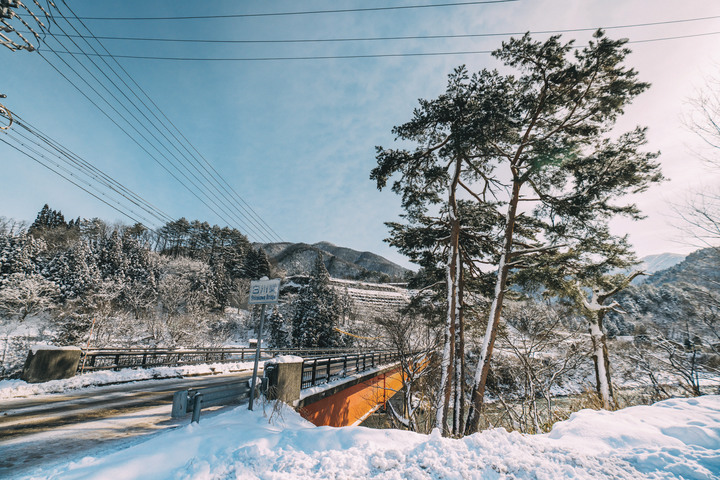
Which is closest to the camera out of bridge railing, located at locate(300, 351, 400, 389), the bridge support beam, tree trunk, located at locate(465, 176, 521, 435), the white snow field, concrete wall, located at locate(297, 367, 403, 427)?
the white snow field

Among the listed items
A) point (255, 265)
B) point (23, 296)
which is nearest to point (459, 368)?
point (23, 296)

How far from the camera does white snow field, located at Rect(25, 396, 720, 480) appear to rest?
291 cm

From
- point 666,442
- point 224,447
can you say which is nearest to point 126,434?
point 224,447

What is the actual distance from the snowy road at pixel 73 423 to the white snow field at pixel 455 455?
3.04 ft

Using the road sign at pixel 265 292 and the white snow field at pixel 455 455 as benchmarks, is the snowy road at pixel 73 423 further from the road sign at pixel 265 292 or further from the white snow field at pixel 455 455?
the road sign at pixel 265 292

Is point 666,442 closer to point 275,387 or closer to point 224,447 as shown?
point 224,447

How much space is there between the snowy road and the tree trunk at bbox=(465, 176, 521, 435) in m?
8.50

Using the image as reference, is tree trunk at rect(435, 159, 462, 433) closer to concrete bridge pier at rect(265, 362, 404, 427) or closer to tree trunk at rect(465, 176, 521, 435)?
tree trunk at rect(465, 176, 521, 435)

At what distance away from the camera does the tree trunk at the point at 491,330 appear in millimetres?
8836

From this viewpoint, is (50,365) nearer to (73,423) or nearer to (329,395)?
(73,423)

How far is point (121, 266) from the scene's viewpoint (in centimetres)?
4550

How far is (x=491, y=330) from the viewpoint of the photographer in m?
9.74

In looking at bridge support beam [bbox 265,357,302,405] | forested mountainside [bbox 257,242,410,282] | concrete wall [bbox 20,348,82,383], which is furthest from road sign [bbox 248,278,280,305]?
forested mountainside [bbox 257,242,410,282]

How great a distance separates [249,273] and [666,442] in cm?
6894
